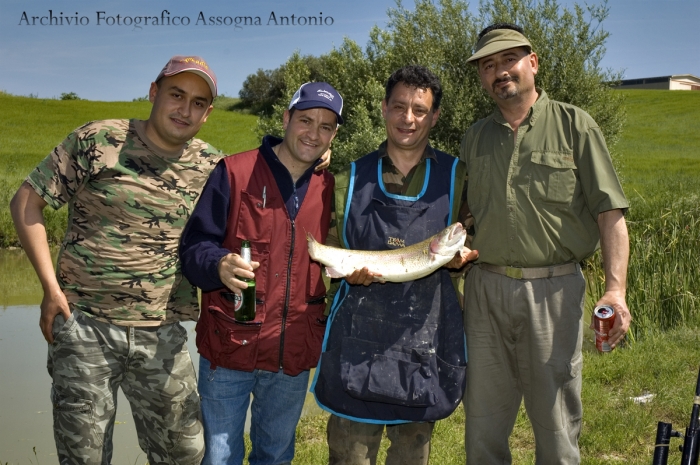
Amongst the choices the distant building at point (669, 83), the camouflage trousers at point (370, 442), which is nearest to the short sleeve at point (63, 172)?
the camouflage trousers at point (370, 442)

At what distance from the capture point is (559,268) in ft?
14.1

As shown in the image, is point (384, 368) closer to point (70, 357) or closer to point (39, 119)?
point (70, 357)

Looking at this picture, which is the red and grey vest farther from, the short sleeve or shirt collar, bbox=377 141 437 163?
the short sleeve

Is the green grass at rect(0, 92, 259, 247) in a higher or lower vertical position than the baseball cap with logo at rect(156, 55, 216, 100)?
higher

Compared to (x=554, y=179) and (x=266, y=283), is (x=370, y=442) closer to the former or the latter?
(x=266, y=283)

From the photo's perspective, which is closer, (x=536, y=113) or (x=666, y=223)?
(x=536, y=113)

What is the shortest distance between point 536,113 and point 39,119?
186 ft

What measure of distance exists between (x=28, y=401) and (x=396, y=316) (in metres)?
7.08

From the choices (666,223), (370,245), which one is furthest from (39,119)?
(370,245)

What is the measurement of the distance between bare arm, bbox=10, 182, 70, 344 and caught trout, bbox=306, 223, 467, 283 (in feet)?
5.39

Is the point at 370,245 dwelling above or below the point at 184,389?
above

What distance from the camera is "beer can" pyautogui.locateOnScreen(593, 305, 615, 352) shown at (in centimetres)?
402

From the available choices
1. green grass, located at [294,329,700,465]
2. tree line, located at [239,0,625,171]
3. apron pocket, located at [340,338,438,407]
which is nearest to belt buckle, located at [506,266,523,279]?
apron pocket, located at [340,338,438,407]

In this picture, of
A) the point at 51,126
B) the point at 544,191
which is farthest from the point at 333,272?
the point at 51,126
